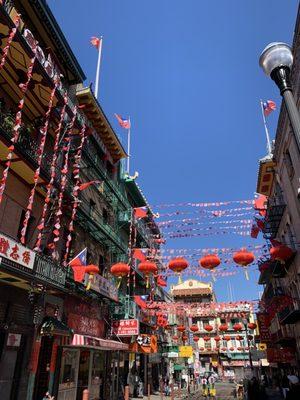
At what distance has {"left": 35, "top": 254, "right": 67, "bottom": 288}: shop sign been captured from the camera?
38.2 ft

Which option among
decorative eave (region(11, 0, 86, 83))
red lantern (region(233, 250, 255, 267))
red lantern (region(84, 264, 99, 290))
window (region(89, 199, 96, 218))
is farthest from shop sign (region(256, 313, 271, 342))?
decorative eave (region(11, 0, 86, 83))

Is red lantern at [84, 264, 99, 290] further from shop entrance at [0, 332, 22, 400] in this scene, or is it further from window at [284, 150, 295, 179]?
window at [284, 150, 295, 179]

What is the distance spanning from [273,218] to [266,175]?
4.47 metres

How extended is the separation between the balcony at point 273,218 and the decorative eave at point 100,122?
13.0 meters

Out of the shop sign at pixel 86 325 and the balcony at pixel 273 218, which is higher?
the balcony at pixel 273 218

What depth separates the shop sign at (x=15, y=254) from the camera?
980 cm

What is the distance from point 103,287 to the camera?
60.5ft

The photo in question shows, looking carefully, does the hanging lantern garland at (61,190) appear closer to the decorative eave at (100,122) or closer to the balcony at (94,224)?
the balcony at (94,224)

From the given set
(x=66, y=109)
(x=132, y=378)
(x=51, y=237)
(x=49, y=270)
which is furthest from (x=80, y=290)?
(x=132, y=378)

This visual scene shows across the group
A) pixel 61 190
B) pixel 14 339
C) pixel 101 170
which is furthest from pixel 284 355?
pixel 61 190

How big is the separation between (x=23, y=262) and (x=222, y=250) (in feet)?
29.8

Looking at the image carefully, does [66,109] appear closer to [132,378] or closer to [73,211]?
[73,211]

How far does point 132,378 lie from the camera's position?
25.4 m

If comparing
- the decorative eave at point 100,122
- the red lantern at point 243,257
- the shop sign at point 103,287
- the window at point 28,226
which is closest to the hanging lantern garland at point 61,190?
the window at point 28,226
